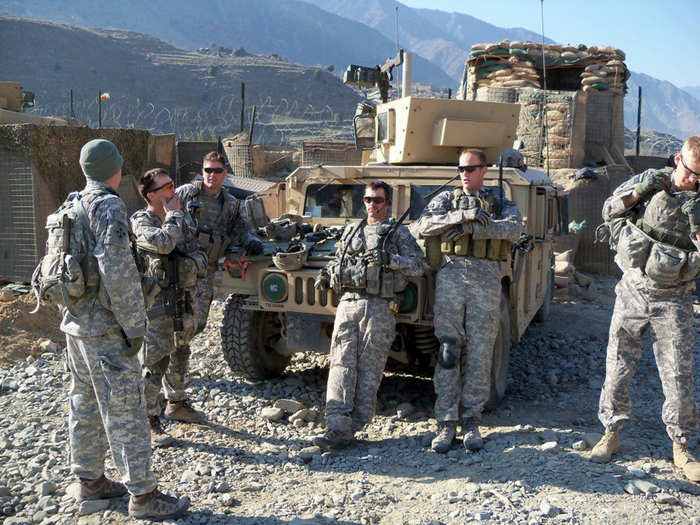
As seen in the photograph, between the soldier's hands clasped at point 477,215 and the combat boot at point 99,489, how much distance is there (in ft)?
7.66

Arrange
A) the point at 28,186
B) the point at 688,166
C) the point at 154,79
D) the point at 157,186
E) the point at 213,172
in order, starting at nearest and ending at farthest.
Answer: the point at 688,166 < the point at 157,186 < the point at 213,172 < the point at 28,186 < the point at 154,79

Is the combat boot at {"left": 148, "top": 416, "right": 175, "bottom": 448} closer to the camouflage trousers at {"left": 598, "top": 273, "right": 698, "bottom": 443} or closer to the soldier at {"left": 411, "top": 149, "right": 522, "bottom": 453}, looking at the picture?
the soldier at {"left": 411, "top": 149, "right": 522, "bottom": 453}

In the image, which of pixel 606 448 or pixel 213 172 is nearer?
pixel 606 448

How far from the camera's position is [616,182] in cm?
1188

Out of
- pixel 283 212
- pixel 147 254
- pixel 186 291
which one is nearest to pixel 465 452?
pixel 186 291

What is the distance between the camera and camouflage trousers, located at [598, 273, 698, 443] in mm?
3750

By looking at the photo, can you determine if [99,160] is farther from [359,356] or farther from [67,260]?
[359,356]

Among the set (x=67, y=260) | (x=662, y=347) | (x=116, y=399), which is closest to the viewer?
(x=67, y=260)

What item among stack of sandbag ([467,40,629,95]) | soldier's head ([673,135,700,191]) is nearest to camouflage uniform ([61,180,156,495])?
soldier's head ([673,135,700,191])

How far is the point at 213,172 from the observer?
472 cm

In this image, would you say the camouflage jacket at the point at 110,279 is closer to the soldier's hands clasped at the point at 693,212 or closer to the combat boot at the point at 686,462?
the soldier's hands clasped at the point at 693,212

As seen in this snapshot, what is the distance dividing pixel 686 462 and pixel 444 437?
1278 mm

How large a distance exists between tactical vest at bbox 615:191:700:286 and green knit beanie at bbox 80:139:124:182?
2.64m

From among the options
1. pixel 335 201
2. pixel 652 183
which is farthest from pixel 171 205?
pixel 652 183
